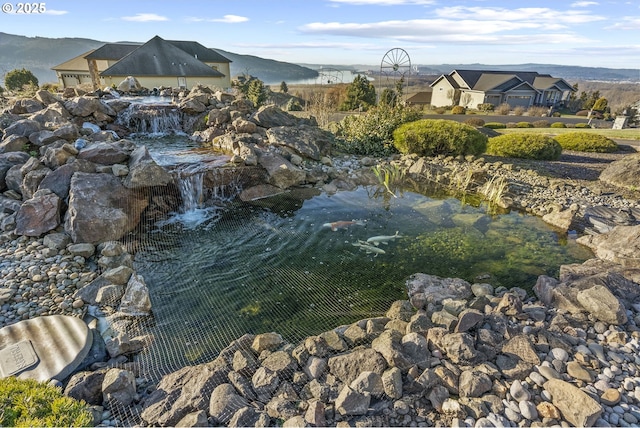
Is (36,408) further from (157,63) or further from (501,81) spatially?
Answer: (501,81)

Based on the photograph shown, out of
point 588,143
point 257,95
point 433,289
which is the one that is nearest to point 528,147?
point 588,143

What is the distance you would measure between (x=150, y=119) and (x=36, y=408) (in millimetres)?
9601

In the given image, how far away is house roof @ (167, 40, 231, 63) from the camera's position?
2994 cm

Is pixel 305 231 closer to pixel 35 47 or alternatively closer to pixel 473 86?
pixel 473 86

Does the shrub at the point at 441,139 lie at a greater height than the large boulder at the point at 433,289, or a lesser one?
greater

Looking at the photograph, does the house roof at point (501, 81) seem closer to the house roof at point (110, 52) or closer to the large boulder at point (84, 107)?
the house roof at point (110, 52)

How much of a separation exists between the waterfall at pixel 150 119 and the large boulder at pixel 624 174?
37.2ft

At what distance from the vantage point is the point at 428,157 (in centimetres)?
961

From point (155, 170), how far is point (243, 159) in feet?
6.22

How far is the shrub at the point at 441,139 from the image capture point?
9.21m

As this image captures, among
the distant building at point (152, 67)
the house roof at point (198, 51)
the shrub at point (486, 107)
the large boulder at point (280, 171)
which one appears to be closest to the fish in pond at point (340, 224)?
the large boulder at point (280, 171)

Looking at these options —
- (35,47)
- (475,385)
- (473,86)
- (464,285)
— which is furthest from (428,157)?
(35,47)

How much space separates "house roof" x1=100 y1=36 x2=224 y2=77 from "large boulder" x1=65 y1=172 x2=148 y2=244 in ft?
67.5

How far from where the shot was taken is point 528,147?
9.45m
